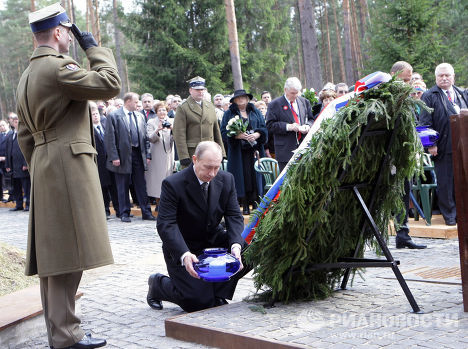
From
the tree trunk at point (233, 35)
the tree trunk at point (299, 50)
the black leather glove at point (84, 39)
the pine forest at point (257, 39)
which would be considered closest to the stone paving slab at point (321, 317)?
the black leather glove at point (84, 39)

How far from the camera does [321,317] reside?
4.62m

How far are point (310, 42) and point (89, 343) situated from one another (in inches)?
631

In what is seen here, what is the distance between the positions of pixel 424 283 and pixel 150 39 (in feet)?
83.7

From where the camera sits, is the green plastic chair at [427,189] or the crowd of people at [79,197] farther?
the green plastic chair at [427,189]

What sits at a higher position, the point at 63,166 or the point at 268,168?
the point at 63,166

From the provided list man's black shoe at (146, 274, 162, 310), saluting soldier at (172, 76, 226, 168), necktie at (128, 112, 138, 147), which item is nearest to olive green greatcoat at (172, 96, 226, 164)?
saluting soldier at (172, 76, 226, 168)

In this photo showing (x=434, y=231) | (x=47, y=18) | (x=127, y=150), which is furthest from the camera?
(x=127, y=150)

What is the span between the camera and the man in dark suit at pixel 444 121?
8.96 meters

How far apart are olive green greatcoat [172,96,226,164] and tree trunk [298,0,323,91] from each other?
29.5 feet

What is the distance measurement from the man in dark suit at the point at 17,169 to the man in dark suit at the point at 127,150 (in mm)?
4613

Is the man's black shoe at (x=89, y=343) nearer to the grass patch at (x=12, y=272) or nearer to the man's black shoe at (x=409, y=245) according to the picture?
the grass patch at (x=12, y=272)

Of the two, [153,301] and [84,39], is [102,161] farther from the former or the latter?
[84,39]

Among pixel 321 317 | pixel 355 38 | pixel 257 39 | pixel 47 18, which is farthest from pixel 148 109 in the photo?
pixel 355 38

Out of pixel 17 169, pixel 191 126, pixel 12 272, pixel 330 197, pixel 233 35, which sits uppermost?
pixel 233 35
